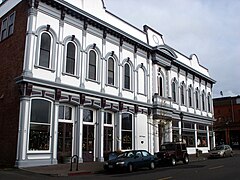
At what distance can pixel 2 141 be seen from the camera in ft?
66.3

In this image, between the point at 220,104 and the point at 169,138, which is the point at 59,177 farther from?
the point at 220,104

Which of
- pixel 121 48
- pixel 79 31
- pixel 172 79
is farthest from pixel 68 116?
pixel 172 79

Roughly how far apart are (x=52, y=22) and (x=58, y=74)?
388 cm

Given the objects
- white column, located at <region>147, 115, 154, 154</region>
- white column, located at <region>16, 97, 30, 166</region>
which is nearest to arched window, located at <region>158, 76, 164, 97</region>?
white column, located at <region>147, 115, 154, 154</region>

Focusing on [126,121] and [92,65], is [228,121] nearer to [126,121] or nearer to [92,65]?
[126,121]

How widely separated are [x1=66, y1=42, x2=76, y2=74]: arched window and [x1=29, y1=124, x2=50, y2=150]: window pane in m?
4.85

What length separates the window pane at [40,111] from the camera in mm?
19594

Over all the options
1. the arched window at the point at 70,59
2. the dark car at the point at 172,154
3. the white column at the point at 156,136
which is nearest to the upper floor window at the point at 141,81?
the white column at the point at 156,136

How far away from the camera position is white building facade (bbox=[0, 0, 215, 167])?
19875 mm

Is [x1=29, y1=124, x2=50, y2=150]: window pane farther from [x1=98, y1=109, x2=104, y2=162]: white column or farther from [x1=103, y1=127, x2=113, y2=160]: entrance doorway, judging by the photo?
[x1=103, y1=127, x2=113, y2=160]: entrance doorway

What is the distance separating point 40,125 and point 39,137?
2.62ft

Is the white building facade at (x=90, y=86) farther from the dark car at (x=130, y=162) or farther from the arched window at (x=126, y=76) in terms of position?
the dark car at (x=130, y=162)

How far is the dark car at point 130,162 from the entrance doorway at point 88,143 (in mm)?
4646

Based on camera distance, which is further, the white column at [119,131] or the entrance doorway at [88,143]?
the white column at [119,131]
